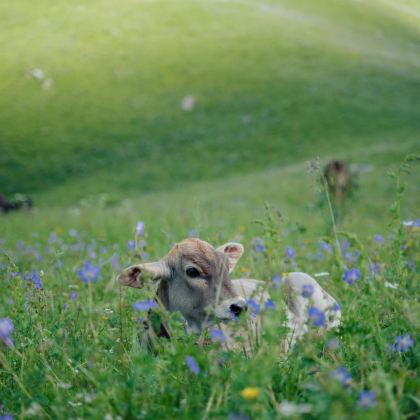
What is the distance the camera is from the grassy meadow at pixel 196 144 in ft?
8.28

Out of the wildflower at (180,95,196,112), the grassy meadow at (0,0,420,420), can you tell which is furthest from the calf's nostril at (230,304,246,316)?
the wildflower at (180,95,196,112)

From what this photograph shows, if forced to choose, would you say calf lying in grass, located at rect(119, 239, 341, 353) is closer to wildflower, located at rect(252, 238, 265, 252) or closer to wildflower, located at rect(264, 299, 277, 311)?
wildflower, located at rect(252, 238, 265, 252)

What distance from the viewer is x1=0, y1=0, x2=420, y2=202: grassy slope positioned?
3159 cm

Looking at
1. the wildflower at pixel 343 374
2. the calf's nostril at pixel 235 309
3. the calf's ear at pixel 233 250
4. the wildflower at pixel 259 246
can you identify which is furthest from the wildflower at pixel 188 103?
the wildflower at pixel 343 374

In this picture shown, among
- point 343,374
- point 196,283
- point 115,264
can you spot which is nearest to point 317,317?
point 343,374

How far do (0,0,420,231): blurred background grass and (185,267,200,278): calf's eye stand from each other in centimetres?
1538

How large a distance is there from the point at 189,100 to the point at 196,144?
5.64 metres

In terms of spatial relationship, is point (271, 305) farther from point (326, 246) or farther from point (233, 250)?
point (233, 250)

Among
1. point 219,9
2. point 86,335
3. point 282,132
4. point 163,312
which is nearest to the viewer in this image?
point 163,312

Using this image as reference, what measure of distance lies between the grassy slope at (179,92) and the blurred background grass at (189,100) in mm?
120

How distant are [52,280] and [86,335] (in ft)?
6.37

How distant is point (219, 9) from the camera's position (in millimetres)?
50906

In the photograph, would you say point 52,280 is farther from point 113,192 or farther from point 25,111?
point 25,111

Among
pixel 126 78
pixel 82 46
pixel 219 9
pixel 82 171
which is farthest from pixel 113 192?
pixel 219 9
